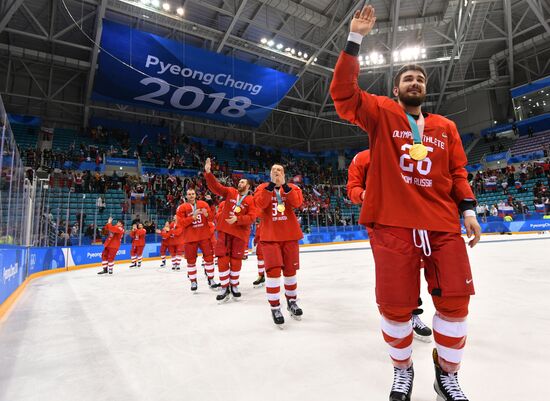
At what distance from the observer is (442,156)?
6.05 feet

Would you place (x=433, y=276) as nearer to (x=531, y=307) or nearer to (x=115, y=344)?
(x=531, y=307)

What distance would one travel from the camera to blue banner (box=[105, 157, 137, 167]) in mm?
19906

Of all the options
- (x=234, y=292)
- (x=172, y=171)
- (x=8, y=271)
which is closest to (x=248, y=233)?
(x=234, y=292)

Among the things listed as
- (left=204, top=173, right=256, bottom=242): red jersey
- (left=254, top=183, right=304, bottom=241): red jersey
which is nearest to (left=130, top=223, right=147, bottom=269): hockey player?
(left=204, top=173, right=256, bottom=242): red jersey

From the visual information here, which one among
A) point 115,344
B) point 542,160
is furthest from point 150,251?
point 542,160

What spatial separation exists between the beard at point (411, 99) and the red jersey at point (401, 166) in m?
0.06

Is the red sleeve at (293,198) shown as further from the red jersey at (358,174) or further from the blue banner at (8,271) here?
the blue banner at (8,271)

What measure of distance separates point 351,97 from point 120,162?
839 inches

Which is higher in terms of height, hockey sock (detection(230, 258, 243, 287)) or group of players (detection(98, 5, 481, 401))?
group of players (detection(98, 5, 481, 401))

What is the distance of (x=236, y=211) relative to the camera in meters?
4.76

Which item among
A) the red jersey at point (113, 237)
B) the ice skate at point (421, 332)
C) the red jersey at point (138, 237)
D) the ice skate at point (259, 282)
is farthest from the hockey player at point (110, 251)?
the ice skate at point (421, 332)

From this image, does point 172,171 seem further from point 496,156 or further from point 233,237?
point 496,156

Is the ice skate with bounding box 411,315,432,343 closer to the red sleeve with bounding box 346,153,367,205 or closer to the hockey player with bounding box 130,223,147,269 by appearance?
the red sleeve with bounding box 346,153,367,205

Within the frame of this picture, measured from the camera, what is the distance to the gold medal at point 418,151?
1.77 m
